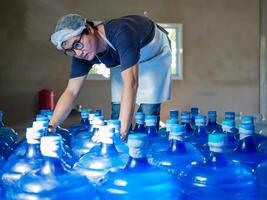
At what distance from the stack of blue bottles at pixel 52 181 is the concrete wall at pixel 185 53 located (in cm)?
412

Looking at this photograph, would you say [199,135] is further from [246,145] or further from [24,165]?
[24,165]

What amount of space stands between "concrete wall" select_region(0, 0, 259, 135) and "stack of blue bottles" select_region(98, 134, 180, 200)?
4143 millimetres

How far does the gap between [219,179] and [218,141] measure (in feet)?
0.28

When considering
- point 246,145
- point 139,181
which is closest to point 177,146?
point 246,145

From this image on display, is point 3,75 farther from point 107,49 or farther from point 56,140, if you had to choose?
point 56,140

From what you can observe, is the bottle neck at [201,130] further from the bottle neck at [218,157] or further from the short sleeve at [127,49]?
the bottle neck at [218,157]

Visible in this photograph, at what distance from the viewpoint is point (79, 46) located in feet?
5.94

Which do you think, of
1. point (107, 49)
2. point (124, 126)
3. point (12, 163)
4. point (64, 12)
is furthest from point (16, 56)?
point (12, 163)

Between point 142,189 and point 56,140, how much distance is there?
0.66ft

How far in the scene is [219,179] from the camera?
0.86 m

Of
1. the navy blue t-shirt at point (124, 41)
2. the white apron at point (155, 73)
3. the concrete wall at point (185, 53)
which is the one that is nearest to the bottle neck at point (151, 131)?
the navy blue t-shirt at point (124, 41)

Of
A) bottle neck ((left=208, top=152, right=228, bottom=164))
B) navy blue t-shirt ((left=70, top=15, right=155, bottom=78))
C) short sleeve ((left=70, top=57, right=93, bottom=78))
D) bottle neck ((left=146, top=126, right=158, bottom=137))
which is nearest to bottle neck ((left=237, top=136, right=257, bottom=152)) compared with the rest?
bottle neck ((left=208, top=152, right=228, bottom=164))

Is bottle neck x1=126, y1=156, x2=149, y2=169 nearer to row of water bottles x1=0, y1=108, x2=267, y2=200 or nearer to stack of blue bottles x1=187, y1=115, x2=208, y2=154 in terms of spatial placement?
row of water bottles x1=0, y1=108, x2=267, y2=200

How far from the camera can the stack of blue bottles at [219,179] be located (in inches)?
33.8
